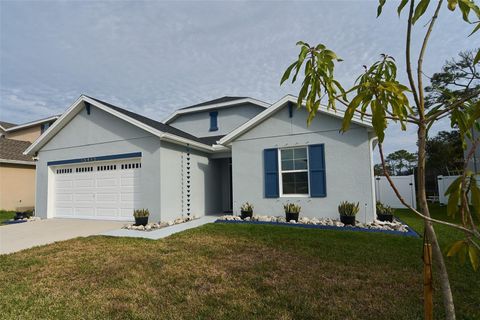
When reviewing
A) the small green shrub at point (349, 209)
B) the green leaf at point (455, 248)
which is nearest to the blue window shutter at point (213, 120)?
the small green shrub at point (349, 209)

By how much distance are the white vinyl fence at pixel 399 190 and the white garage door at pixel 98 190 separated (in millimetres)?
14277

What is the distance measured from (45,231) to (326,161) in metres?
10.4

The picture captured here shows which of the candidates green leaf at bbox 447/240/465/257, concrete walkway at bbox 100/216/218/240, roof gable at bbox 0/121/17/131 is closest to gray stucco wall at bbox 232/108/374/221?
concrete walkway at bbox 100/216/218/240

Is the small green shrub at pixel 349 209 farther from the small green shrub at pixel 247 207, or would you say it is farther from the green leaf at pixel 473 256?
the green leaf at pixel 473 256

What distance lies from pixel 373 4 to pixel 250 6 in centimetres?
620

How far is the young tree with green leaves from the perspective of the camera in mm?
1391

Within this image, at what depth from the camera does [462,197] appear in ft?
4.77

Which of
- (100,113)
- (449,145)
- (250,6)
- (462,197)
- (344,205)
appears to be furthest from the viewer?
(449,145)

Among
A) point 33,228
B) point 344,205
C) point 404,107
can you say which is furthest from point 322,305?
point 33,228

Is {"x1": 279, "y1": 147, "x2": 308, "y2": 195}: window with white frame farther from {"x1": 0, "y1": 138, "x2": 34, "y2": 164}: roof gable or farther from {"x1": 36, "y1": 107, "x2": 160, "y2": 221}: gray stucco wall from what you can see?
{"x1": 0, "y1": 138, "x2": 34, "y2": 164}: roof gable

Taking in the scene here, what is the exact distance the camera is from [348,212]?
28.8 feet

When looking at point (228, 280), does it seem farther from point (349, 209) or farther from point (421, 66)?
point (349, 209)

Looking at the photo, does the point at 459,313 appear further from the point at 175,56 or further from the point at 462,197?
the point at 175,56

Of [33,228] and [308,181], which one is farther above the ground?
[308,181]
